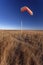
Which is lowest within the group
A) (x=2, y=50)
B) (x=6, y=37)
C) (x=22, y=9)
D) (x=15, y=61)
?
(x=15, y=61)

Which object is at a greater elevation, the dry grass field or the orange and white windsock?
the orange and white windsock

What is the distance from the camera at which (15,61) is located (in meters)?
1.56

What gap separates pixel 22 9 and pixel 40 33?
30cm

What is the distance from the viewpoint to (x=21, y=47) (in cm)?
159

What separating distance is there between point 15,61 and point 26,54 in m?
0.13

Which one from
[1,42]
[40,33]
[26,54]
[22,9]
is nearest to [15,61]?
[26,54]

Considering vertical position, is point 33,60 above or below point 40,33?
below

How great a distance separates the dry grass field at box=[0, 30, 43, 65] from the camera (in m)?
1.56

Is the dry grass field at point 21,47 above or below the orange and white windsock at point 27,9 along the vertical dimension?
below

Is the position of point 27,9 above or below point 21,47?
above

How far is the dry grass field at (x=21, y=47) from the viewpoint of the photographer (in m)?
1.56

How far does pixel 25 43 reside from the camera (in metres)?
1.61

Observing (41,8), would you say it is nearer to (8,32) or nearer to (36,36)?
(36,36)

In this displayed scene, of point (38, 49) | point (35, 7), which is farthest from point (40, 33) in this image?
point (35, 7)
